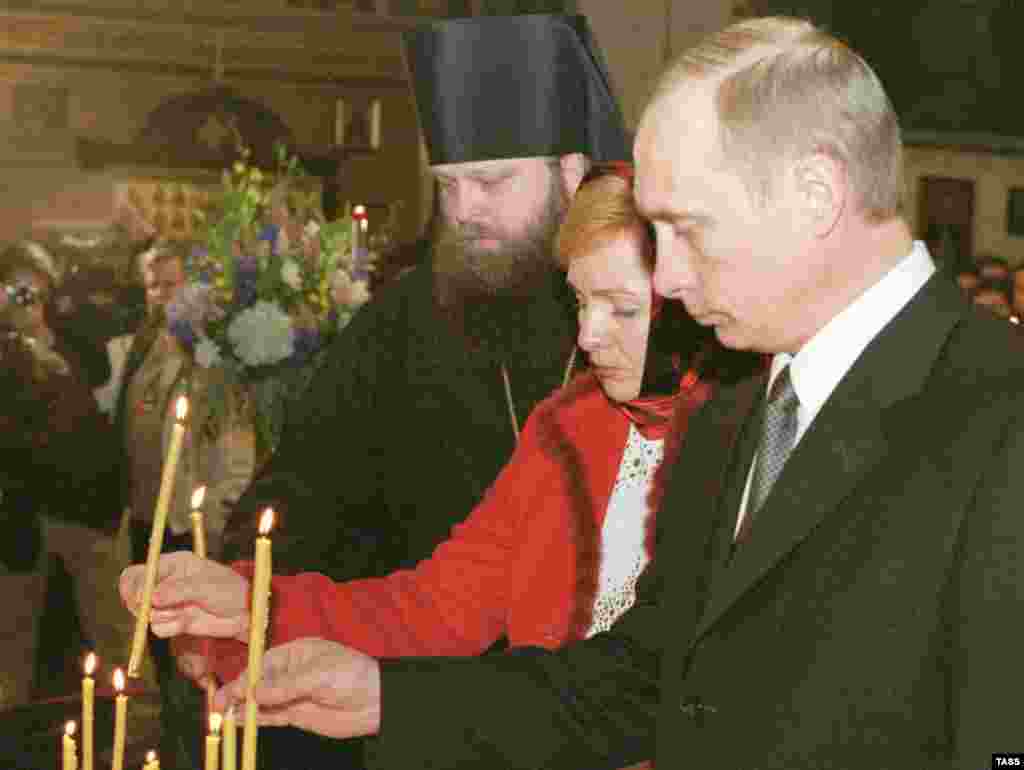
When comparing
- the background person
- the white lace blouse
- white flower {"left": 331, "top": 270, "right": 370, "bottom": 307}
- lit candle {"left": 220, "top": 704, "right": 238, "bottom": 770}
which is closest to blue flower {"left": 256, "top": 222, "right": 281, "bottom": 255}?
white flower {"left": 331, "top": 270, "right": 370, "bottom": 307}

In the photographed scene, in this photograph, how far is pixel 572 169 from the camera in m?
3.57

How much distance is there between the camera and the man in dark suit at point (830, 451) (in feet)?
5.22

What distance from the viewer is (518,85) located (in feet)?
11.9

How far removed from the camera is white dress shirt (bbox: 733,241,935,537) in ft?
5.80

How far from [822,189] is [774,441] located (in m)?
0.33

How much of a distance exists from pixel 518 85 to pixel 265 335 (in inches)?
62.4

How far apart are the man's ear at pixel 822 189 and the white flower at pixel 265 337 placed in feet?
11.0

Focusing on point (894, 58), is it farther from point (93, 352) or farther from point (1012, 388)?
point (1012, 388)

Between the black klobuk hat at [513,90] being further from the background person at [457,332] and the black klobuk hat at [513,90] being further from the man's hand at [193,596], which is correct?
the man's hand at [193,596]

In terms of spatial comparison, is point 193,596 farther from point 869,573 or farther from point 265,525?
point 869,573

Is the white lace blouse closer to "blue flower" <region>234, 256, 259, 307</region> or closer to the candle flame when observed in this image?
the candle flame

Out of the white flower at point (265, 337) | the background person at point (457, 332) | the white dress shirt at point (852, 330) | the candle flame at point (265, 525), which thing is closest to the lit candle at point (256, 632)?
the candle flame at point (265, 525)

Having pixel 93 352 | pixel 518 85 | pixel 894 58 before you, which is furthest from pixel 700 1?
pixel 518 85

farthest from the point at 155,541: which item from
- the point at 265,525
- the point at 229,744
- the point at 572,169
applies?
the point at 572,169
